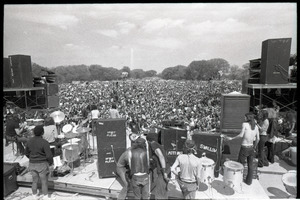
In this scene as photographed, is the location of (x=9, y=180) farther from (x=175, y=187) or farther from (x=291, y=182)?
(x=291, y=182)

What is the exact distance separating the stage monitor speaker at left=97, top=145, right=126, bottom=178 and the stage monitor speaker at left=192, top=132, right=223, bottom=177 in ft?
6.33

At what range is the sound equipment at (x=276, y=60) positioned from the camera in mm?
8383

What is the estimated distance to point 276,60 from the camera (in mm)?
8578

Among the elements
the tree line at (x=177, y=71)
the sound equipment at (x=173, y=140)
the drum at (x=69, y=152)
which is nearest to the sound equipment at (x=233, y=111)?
the sound equipment at (x=173, y=140)

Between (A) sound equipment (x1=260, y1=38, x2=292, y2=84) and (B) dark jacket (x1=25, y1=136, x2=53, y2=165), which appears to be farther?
(A) sound equipment (x1=260, y1=38, x2=292, y2=84)

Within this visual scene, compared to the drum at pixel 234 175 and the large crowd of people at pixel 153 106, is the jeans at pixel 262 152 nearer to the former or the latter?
the drum at pixel 234 175

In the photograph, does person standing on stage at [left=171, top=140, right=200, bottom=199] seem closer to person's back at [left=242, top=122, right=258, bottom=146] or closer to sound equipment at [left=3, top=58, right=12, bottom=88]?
person's back at [left=242, top=122, right=258, bottom=146]

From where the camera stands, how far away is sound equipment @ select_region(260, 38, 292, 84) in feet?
27.5

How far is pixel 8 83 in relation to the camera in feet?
36.7

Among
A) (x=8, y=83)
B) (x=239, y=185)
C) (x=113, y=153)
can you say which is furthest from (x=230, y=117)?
(x=8, y=83)

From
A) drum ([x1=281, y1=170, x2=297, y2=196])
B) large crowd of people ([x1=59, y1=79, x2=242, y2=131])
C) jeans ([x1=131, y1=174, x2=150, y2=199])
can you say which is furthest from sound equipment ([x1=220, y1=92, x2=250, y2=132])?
jeans ([x1=131, y1=174, x2=150, y2=199])

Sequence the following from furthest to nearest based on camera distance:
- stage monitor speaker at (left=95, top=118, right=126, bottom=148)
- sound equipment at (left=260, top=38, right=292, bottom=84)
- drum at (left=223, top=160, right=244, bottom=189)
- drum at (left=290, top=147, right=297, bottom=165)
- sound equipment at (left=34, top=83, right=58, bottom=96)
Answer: sound equipment at (left=34, top=83, right=58, bottom=96)
sound equipment at (left=260, top=38, right=292, bottom=84)
drum at (left=290, top=147, right=297, bottom=165)
stage monitor speaker at (left=95, top=118, right=126, bottom=148)
drum at (left=223, top=160, right=244, bottom=189)

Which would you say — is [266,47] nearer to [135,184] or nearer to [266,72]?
[266,72]

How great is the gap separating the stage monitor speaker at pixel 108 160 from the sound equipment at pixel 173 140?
1120 millimetres
